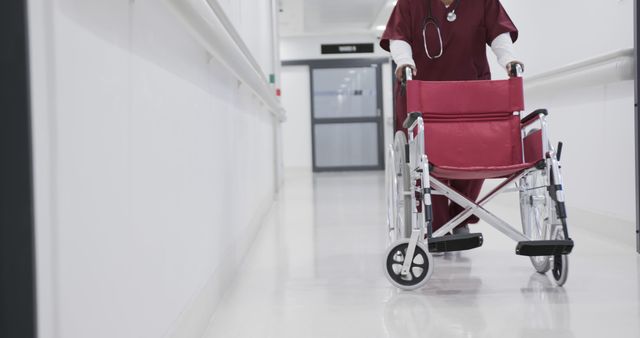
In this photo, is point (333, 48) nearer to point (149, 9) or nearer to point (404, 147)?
point (404, 147)

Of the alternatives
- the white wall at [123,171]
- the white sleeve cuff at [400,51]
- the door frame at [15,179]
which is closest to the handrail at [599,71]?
the white sleeve cuff at [400,51]

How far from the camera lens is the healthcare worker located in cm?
280

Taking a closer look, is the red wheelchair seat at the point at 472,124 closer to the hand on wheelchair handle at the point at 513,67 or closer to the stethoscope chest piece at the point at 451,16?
the hand on wheelchair handle at the point at 513,67

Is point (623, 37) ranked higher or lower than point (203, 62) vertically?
higher

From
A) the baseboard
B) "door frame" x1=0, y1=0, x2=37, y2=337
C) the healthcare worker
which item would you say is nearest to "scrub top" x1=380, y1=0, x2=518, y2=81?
the healthcare worker

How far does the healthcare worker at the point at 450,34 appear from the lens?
2.80 metres

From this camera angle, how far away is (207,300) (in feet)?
6.25

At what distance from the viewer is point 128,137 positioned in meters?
1.13

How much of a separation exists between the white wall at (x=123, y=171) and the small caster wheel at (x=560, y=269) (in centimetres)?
123

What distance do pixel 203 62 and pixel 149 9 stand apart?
2.26 ft

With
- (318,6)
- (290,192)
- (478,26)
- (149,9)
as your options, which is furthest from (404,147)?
(318,6)

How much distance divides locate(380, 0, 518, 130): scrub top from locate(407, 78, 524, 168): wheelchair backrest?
1.16 ft

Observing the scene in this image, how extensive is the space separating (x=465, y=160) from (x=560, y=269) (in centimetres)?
55

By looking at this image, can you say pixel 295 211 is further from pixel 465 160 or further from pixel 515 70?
pixel 515 70
